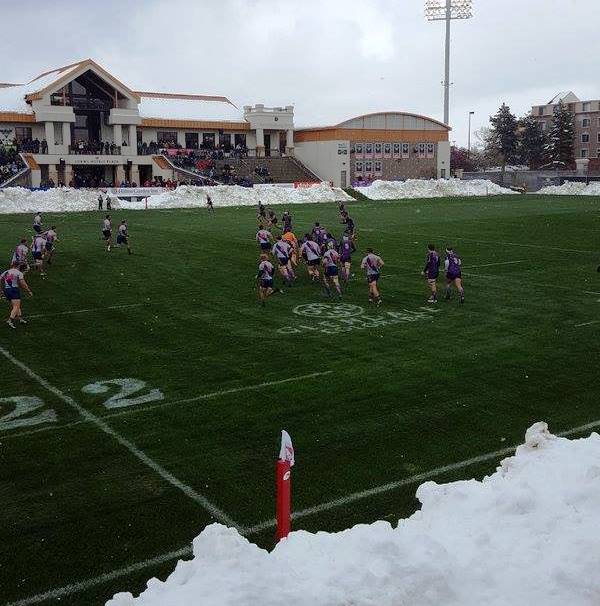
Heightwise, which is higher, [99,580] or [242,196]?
[242,196]

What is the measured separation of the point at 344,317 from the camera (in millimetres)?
19172

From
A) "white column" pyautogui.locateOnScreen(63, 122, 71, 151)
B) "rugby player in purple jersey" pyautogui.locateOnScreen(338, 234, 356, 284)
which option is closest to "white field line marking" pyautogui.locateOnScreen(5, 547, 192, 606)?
"rugby player in purple jersey" pyautogui.locateOnScreen(338, 234, 356, 284)

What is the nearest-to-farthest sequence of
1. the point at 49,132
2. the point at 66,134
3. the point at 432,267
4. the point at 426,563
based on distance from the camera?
the point at 426,563, the point at 432,267, the point at 49,132, the point at 66,134

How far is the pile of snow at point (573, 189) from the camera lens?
7800 cm

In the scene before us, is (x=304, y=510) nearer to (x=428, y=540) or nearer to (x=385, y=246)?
(x=428, y=540)

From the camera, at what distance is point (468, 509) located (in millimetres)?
6754

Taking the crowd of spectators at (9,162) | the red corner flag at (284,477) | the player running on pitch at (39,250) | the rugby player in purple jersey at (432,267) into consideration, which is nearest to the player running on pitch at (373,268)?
the rugby player in purple jersey at (432,267)

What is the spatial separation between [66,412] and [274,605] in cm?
824

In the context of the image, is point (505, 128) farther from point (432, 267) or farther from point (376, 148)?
point (432, 267)

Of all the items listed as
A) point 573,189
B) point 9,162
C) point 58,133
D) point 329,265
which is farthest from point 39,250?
point 573,189

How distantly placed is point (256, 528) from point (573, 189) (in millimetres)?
79131

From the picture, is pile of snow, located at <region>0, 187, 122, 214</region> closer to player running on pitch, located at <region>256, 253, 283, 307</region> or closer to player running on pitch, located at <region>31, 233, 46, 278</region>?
player running on pitch, located at <region>31, 233, 46, 278</region>

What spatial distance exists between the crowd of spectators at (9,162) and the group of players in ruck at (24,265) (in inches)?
1292

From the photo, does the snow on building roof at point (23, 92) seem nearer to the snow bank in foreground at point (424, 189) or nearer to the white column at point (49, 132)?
the white column at point (49, 132)
